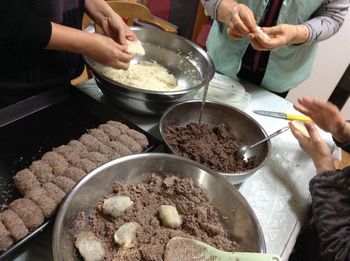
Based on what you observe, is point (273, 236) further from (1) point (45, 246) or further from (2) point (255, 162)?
(1) point (45, 246)

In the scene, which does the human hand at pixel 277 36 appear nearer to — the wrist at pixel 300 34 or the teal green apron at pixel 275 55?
the wrist at pixel 300 34

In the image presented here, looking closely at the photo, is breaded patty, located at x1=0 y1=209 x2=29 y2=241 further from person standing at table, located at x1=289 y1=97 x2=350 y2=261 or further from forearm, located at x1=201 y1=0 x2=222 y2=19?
forearm, located at x1=201 y1=0 x2=222 y2=19

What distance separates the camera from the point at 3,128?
0.98 meters

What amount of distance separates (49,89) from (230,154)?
0.67 m

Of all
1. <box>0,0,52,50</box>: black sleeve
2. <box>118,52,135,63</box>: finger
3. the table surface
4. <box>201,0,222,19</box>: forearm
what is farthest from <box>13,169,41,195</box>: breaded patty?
<box>201,0,222,19</box>: forearm

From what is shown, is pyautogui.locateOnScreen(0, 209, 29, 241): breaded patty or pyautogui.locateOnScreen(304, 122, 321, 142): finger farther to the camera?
pyautogui.locateOnScreen(304, 122, 321, 142): finger

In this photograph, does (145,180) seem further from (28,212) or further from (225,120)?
(225,120)

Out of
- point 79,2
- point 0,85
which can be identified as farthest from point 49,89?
point 79,2

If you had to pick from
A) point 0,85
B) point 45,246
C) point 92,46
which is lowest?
point 45,246

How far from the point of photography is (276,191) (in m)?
1.04

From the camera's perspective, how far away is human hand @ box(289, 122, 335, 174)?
107 cm

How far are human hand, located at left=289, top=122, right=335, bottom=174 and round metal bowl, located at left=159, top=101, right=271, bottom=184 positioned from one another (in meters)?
0.16

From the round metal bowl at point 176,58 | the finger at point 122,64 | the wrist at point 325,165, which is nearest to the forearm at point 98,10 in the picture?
the round metal bowl at point 176,58

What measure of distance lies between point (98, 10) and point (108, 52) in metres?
0.31
